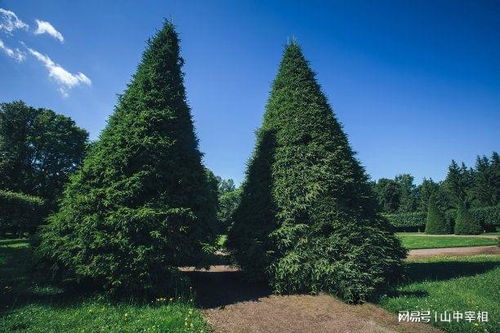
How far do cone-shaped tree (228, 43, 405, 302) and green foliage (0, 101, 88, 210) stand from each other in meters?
39.1

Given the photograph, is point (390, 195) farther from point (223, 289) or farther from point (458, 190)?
point (223, 289)

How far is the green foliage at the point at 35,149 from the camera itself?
40188 millimetres

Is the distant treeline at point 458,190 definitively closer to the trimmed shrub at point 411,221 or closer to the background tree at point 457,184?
the background tree at point 457,184

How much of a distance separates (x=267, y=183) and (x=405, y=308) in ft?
20.1

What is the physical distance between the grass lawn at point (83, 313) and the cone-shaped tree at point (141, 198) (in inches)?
24.9

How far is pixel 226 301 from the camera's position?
9.16 meters

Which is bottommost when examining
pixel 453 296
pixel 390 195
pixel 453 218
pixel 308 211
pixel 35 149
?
pixel 453 296

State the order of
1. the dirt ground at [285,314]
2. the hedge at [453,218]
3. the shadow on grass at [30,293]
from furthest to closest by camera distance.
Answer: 1. the hedge at [453,218]
2. the shadow on grass at [30,293]
3. the dirt ground at [285,314]

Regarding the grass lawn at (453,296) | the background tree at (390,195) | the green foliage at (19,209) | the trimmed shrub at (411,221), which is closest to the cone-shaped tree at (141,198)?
the grass lawn at (453,296)

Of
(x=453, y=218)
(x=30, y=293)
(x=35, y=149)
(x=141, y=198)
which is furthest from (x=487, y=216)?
(x=35, y=149)

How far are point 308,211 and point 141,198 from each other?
588 cm

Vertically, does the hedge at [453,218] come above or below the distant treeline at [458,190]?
below

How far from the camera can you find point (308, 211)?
10414 millimetres

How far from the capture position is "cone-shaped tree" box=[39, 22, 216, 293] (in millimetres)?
8234
